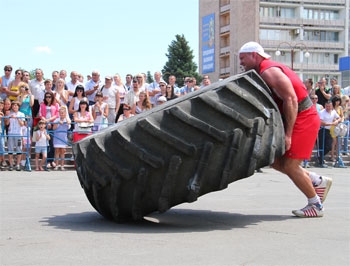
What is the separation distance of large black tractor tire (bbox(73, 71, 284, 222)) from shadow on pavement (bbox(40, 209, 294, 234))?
9.9 inches

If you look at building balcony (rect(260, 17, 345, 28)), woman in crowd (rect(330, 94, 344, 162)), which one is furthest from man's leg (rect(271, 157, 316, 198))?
building balcony (rect(260, 17, 345, 28))

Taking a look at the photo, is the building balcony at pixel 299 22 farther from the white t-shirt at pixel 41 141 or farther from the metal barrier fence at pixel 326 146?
the white t-shirt at pixel 41 141

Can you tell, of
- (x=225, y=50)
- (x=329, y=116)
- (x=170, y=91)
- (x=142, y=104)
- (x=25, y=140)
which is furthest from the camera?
(x=225, y=50)

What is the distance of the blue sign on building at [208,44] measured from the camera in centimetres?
9188

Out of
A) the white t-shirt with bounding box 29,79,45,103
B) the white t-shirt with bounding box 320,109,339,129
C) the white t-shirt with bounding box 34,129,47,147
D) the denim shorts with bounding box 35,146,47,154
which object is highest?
the white t-shirt with bounding box 29,79,45,103

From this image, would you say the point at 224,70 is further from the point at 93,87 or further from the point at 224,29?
the point at 93,87

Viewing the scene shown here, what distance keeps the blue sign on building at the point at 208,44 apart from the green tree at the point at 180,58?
23.3 feet

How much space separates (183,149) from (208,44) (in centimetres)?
9035

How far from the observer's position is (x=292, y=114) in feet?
18.5

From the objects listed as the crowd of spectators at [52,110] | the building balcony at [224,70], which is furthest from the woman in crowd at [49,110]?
the building balcony at [224,70]

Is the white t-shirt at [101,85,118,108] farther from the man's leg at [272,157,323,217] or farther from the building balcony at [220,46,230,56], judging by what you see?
the building balcony at [220,46,230,56]

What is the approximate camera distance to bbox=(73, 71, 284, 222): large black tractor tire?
499cm


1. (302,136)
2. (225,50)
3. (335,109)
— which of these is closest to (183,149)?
(302,136)

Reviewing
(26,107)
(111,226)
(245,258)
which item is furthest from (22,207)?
(26,107)
